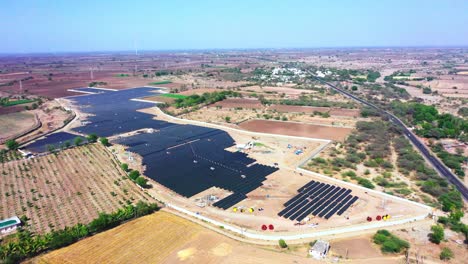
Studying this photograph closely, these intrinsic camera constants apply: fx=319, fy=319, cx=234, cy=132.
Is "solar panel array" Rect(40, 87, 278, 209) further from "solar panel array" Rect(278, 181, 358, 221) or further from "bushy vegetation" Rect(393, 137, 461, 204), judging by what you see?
"bushy vegetation" Rect(393, 137, 461, 204)

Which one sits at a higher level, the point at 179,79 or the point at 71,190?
the point at 179,79

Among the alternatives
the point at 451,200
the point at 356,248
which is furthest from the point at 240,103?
the point at 356,248

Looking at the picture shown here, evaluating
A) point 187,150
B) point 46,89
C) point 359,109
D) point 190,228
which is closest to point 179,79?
point 46,89

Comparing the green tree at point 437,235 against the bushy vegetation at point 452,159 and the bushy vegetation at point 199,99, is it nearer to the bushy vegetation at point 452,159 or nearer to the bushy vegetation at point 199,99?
the bushy vegetation at point 452,159

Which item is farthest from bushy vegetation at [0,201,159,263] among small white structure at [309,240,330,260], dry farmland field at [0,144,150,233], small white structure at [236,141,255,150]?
small white structure at [236,141,255,150]

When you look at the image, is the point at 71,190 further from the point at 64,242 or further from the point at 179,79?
the point at 179,79

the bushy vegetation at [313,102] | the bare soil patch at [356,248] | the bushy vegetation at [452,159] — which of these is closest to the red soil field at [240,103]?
the bushy vegetation at [313,102]
